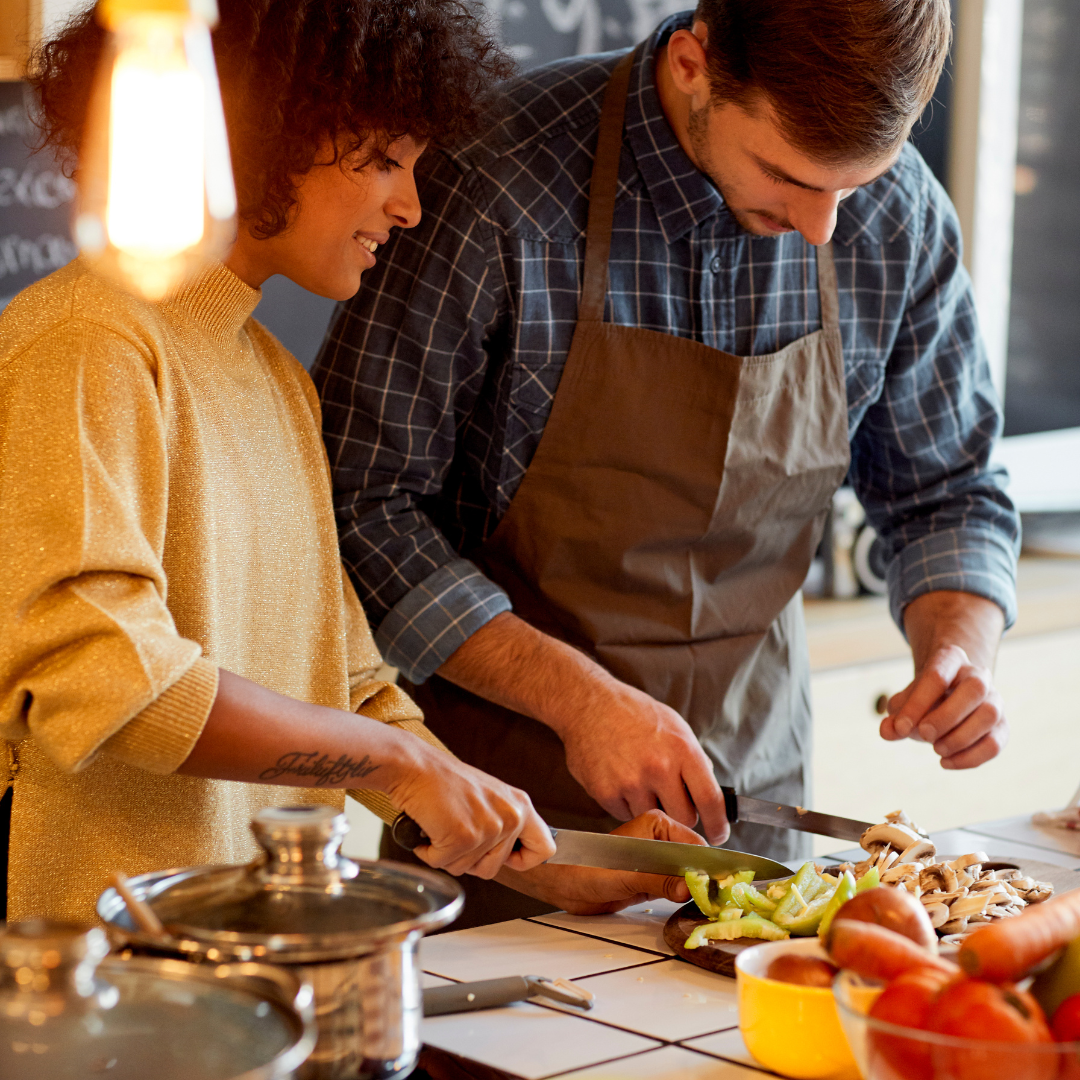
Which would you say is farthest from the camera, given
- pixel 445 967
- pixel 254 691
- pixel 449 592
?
pixel 449 592

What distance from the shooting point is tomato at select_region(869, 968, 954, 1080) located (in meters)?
0.70

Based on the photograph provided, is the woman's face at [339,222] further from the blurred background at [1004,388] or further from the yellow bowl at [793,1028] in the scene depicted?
the blurred background at [1004,388]

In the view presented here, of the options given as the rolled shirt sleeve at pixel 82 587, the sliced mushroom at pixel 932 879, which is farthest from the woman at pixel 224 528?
the sliced mushroom at pixel 932 879

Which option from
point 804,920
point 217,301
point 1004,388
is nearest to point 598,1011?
point 804,920

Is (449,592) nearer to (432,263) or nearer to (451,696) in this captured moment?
(451,696)

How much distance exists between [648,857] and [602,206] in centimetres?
73

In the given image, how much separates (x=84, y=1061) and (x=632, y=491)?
1.01m

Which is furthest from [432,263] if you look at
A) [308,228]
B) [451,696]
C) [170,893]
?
[170,893]

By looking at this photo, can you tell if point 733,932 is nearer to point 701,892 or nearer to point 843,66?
point 701,892

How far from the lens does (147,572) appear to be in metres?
0.95

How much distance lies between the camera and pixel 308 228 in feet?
3.88

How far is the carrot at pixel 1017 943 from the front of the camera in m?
0.73

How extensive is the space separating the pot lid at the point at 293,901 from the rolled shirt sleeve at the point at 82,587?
0.15m

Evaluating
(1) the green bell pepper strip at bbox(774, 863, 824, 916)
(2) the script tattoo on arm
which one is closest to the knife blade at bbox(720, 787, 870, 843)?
(1) the green bell pepper strip at bbox(774, 863, 824, 916)
